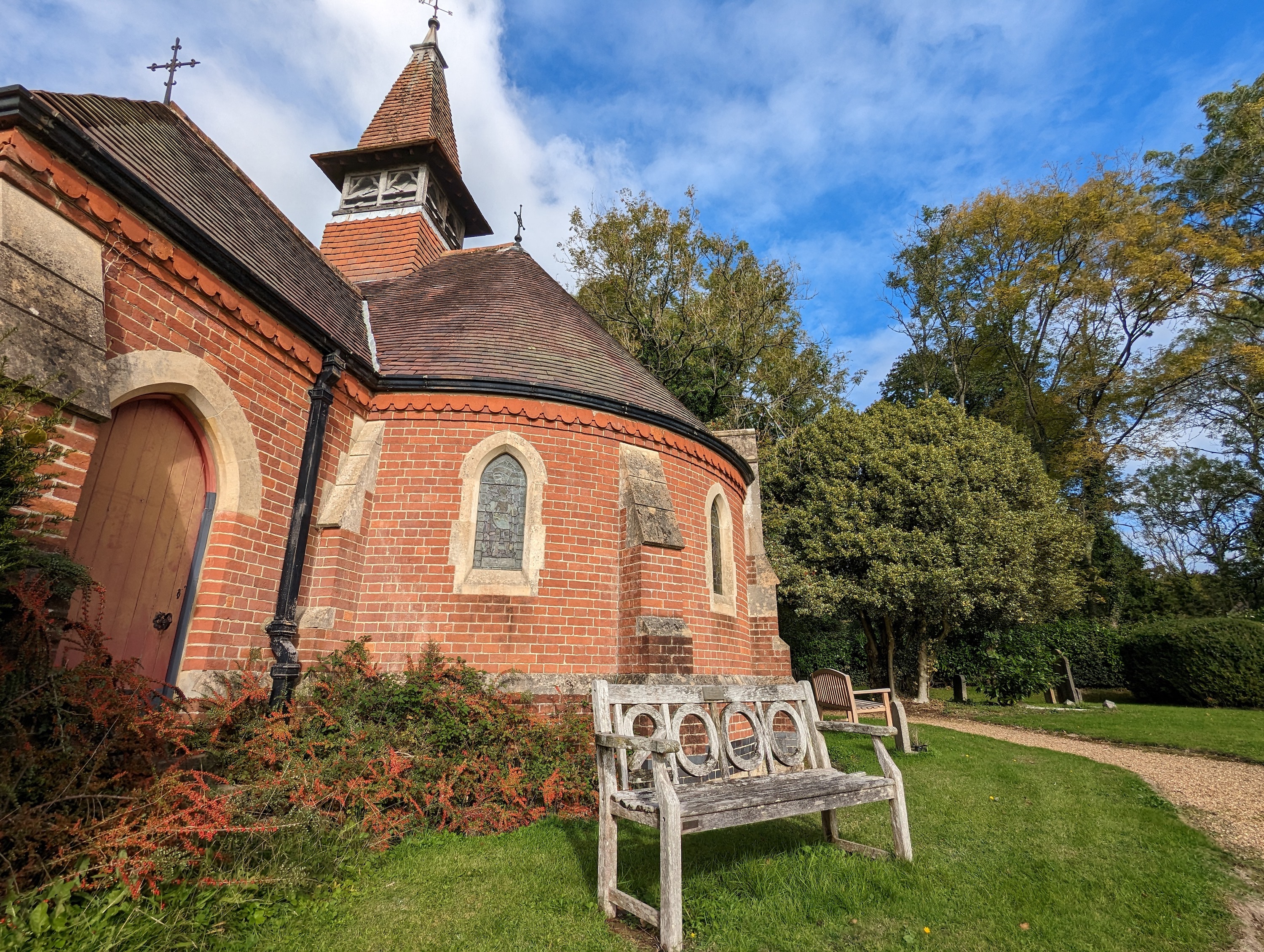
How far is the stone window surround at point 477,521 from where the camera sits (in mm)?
7547

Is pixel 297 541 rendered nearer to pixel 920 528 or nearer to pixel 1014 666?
pixel 920 528

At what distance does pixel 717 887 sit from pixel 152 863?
9.98 ft

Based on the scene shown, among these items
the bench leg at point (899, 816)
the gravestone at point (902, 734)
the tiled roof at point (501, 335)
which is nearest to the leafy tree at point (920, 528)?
the gravestone at point (902, 734)

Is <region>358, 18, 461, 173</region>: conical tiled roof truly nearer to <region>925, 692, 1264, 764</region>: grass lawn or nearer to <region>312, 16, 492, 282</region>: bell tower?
<region>312, 16, 492, 282</region>: bell tower

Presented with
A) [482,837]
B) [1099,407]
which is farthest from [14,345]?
[1099,407]

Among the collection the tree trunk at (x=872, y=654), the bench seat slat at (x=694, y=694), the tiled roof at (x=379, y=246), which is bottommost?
the bench seat slat at (x=694, y=694)

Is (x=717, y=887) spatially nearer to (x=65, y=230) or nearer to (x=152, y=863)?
(x=152, y=863)

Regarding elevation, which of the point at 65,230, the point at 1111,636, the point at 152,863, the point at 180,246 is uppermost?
the point at 180,246

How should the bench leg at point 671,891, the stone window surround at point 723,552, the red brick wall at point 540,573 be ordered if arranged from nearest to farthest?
the bench leg at point 671,891 < the red brick wall at point 540,573 < the stone window surround at point 723,552

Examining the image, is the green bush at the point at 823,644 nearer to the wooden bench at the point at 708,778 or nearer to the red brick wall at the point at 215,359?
the wooden bench at the point at 708,778

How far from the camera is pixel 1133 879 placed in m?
4.12

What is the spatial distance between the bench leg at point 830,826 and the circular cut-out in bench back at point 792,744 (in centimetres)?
44

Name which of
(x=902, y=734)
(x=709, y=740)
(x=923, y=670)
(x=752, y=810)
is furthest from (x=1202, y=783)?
(x=923, y=670)

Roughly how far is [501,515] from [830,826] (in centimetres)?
502
